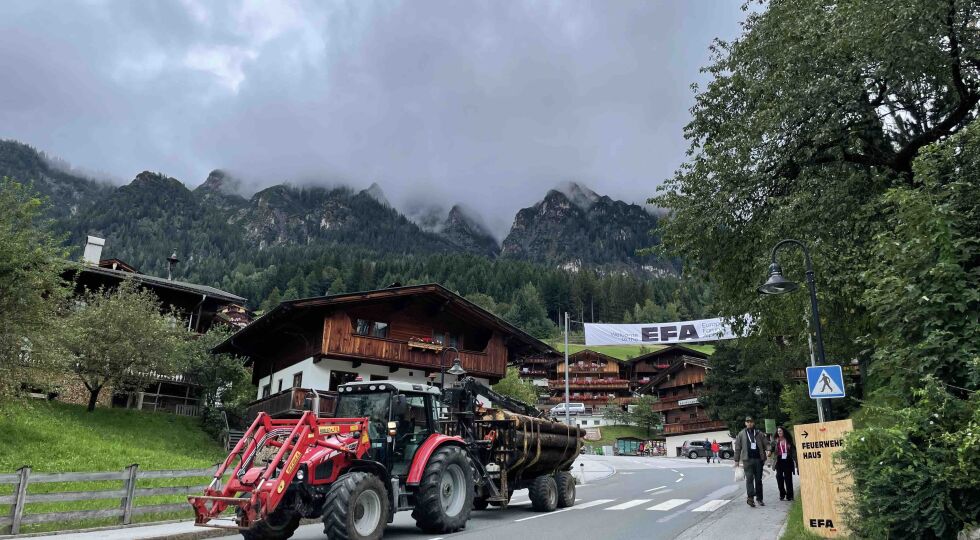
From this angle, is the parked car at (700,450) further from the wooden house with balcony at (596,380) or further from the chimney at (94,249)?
the chimney at (94,249)

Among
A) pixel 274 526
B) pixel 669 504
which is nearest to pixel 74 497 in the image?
pixel 274 526

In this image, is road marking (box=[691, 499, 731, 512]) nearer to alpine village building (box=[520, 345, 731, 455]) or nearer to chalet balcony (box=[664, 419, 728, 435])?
chalet balcony (box=[664, 419, 728, 435])

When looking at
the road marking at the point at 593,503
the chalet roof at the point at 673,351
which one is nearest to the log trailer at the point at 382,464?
the road marking at the point at 593,503

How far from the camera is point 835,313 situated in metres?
16.8

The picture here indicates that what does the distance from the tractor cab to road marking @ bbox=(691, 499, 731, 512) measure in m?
7.08

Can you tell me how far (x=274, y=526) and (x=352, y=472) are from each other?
1393 mm

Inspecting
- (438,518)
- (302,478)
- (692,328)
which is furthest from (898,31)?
(692,328)

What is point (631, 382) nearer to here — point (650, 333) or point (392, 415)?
point (650, 333)

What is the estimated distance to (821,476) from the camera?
989cm

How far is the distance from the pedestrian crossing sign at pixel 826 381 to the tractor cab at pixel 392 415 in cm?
686

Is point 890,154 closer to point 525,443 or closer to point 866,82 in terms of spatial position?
point 866,82

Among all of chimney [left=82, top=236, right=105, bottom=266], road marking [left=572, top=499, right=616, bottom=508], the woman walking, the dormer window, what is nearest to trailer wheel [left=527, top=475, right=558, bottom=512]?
road marking [left=572, top=499, right=616, bottom=508]

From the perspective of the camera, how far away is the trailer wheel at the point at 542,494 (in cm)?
1511

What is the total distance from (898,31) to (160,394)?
130ft
